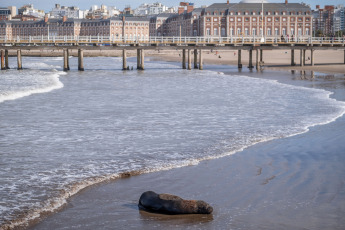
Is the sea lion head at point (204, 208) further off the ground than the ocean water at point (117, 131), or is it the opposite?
the ocean water at point (117, 131)

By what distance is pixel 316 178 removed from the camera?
908cm

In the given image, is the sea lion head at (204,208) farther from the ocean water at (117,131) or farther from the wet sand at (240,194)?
the ocean water at (117,131)

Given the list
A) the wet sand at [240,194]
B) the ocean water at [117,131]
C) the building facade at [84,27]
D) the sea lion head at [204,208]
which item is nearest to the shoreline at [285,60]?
the ocean water at [117,131]

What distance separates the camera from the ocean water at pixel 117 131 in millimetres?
8961

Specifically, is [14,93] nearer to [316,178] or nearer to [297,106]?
[297,106]

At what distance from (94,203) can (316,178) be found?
3.62 m

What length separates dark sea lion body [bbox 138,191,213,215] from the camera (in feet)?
24.1

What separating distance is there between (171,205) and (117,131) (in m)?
6.76

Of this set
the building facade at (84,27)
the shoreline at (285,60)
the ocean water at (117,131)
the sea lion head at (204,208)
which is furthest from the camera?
the building facade at (84,27)

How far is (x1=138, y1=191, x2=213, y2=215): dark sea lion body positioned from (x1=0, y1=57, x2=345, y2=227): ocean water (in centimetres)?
128

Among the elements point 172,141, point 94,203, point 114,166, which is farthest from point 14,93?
point 94,203

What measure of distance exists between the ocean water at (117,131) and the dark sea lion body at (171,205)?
128cm

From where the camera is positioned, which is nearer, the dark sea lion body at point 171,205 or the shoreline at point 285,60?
the dark sea lion body at point 171,205

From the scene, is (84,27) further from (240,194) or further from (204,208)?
(204,208)
